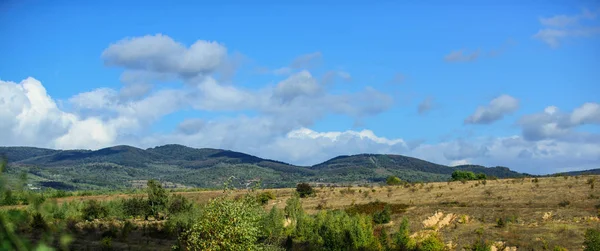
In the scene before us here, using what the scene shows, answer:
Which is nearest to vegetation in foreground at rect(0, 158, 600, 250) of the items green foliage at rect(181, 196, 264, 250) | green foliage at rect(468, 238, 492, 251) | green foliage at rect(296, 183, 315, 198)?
green foliage at rect(181, 196, 264, 250)

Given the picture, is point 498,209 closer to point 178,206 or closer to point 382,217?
point 382,217

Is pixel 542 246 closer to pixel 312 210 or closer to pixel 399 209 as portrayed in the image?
pixel 399 209

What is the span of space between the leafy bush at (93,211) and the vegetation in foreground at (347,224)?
0.16m

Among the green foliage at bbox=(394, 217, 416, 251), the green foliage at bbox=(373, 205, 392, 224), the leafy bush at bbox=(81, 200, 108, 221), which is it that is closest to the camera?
the green foliage at bbox=(394, 217, 416, 251)

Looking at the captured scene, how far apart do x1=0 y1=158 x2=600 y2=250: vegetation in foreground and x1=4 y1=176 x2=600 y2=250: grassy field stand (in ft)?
0.40

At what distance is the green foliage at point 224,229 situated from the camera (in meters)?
31.5

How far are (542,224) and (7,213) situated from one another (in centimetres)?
5918

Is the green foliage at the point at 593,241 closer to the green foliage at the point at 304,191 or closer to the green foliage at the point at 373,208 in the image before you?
the green foliage at the point at 373,208

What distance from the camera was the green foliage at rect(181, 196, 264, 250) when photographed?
31.5 m

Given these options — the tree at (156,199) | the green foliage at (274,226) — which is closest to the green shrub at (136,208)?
the tree at (156,199)

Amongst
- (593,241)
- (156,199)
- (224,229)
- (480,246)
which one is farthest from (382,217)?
(156,199)

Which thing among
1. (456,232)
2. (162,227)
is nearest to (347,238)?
A: (456,232)

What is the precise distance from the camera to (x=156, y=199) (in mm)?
84062

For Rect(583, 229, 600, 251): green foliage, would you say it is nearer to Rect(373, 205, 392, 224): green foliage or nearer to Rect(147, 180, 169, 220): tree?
Rect(373, 205, 392, 224): green foliage
